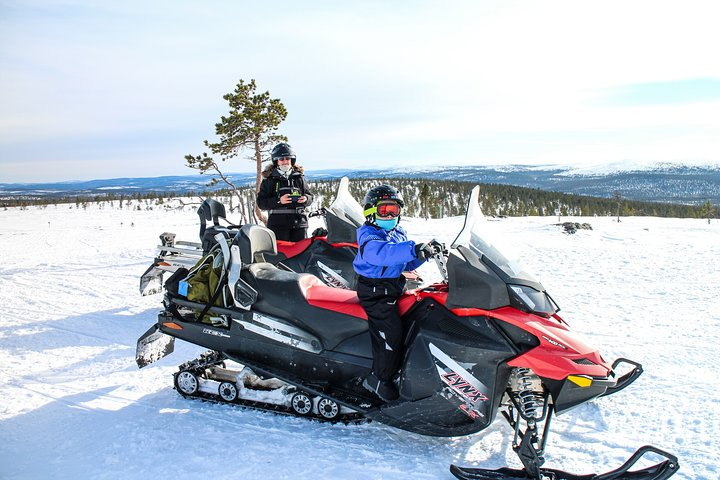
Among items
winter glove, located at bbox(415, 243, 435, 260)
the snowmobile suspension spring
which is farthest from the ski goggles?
the snowmobile suspension spring

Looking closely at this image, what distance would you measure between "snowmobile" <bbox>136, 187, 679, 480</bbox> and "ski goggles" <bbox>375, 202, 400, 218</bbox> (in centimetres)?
48

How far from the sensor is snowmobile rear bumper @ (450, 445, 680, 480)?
282 centimetres

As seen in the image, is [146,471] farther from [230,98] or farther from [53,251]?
[230,98]

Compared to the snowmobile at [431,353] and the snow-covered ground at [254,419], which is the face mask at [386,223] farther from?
the snow-covered ground at [254,419]

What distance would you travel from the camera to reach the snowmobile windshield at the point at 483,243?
338 centimetres

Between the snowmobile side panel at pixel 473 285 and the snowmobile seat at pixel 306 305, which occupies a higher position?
the snowmobile side panel at pixel 473 285

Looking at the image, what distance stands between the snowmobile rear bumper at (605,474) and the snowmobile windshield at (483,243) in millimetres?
1158

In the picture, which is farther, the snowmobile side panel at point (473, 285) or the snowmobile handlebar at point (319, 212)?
the snowmobile handlebar at point (319, 212)

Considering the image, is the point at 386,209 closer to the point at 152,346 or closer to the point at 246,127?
the point at 152,346

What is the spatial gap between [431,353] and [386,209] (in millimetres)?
1023

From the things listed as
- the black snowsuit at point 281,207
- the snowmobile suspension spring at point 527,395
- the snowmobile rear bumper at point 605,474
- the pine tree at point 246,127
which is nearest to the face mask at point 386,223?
the snowmobile suspension spring at point 527,395

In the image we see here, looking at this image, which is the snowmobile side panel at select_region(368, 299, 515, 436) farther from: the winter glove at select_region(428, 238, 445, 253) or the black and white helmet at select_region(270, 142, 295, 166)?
the black and white helmet at select_region(270, 142, 295, 166)

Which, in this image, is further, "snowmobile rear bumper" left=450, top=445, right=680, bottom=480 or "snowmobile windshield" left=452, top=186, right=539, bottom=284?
"snowmobile windshield" left=452, top=186, right=539, bottom=284

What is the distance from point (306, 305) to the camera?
12.9ft
